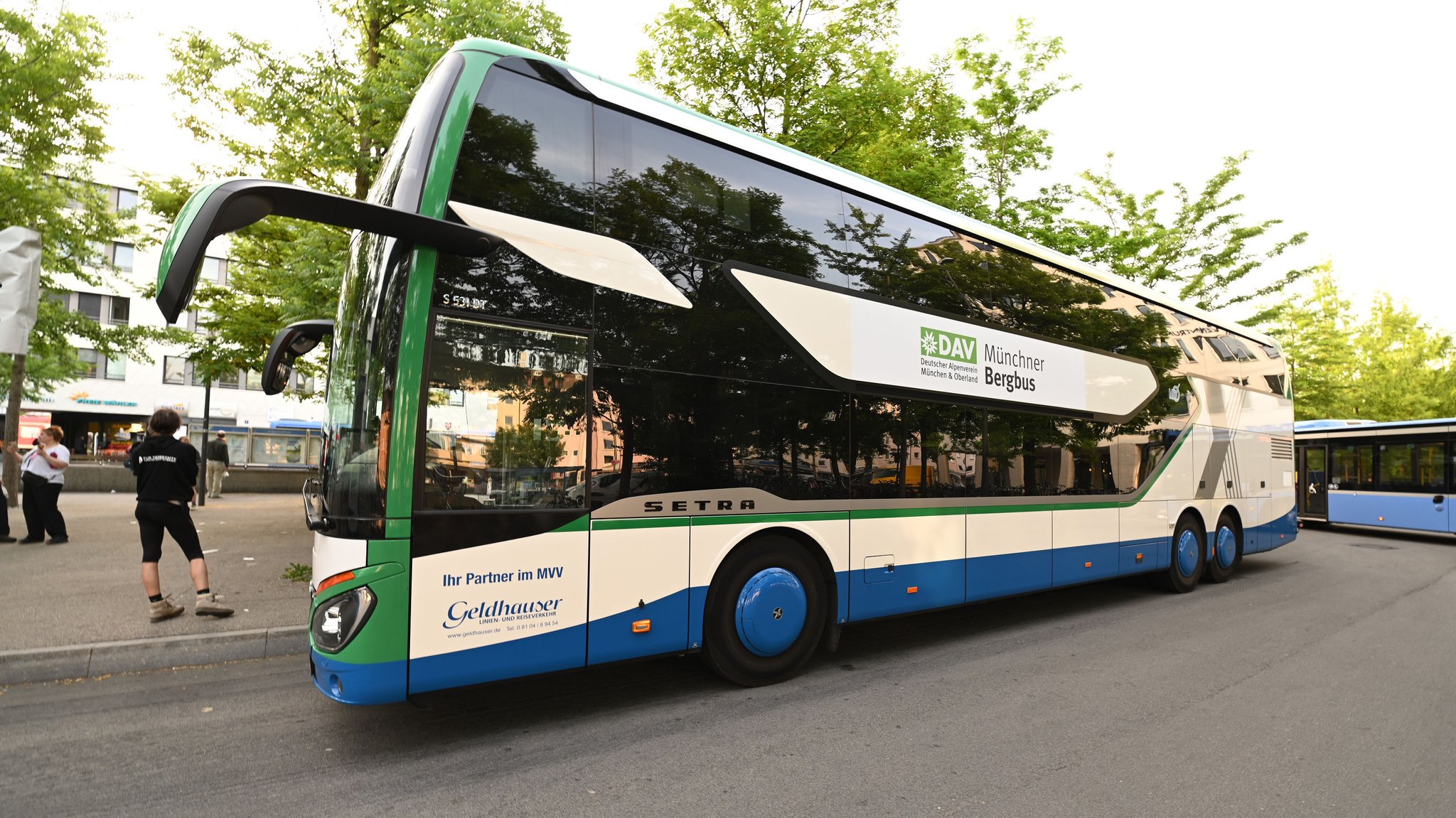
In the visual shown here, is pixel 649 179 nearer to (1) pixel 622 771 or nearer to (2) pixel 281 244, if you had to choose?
(1) pixel 622 771

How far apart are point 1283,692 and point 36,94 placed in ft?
54.4

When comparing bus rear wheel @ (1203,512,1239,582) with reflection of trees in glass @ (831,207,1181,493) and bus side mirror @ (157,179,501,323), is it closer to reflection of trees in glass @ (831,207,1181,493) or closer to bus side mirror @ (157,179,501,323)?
reflection of trees in glass @ (831,207,1181,493)

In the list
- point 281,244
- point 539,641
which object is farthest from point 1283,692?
point 281,244

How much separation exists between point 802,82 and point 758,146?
338 inches

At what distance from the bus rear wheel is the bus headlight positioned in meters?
11.0

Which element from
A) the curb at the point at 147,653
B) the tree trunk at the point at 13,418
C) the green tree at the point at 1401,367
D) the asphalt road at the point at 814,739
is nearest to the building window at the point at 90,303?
the tree trunk at the point at 13,418

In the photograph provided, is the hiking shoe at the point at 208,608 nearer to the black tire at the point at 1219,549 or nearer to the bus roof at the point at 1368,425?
the black tire at the point at 1219,549

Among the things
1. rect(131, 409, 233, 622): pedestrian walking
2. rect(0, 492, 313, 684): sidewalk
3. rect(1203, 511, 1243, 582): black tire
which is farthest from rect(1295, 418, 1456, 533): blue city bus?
rect(131, 409, 233, 622): pedestrian walking

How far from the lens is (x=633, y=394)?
4.91 meters

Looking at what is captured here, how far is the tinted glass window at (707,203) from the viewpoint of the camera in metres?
5.05

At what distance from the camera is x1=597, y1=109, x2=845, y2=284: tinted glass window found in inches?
199

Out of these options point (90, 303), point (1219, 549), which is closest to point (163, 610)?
point (1219, 549)

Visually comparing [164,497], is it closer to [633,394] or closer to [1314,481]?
[633,394]

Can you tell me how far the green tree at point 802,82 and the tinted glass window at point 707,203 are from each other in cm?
695
